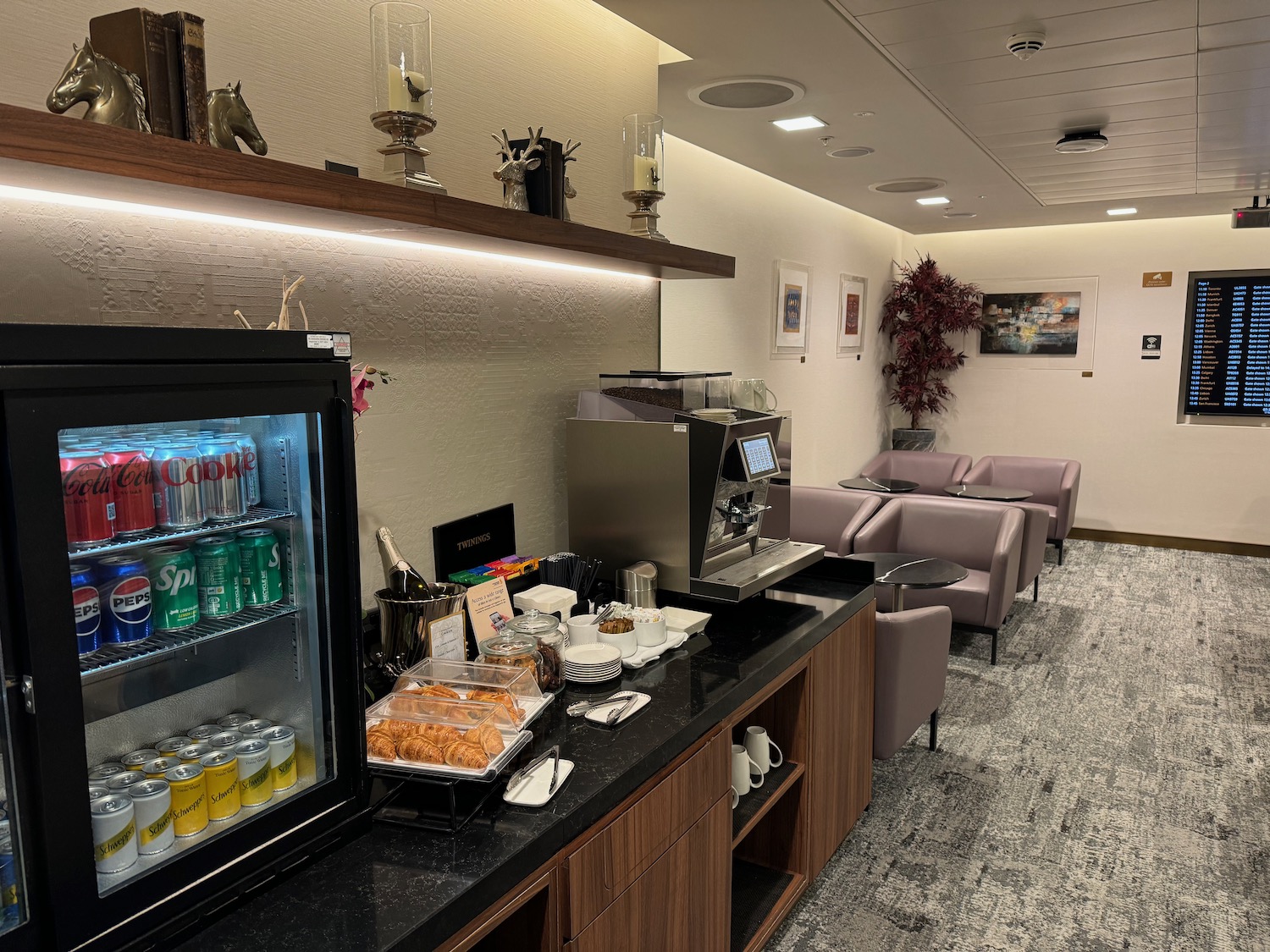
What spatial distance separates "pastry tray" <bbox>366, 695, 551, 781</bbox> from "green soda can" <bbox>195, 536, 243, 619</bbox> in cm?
37

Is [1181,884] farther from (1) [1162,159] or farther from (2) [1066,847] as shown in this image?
(1) [1162,159]

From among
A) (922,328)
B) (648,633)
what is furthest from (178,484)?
(922,328)

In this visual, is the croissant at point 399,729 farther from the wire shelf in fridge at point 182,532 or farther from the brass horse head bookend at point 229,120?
the brass horse head bookend at point 229,120

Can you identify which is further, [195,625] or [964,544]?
[964,544]

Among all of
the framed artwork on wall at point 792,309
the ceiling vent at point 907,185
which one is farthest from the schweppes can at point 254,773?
the ceiling vent at point 907,185

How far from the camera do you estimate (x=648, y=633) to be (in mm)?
2277

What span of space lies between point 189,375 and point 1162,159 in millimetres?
5317

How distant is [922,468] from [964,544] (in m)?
2.46

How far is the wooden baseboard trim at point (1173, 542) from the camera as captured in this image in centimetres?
734

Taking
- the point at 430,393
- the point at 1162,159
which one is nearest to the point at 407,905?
the point at 430,393

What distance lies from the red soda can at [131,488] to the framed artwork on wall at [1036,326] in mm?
8110

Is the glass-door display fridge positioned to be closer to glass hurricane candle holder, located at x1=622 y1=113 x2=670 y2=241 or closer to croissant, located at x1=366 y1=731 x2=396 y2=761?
croissant, located at x1=366 y1=731 x2=396 y2=761

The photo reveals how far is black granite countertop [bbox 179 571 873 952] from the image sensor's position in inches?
47.2

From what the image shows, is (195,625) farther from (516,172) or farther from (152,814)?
(516,172)
